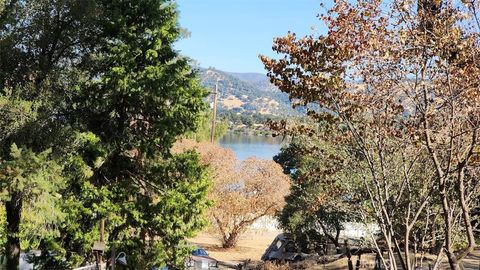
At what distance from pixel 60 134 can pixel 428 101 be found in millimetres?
8852

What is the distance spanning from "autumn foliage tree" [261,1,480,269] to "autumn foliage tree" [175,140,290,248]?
20.0m

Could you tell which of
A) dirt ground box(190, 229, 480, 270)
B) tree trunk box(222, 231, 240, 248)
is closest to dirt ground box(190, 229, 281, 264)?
dirt ground box(190, 229, 480, 270)

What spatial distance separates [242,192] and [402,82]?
22.5m

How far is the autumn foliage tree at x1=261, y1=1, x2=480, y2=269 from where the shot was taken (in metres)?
5.16

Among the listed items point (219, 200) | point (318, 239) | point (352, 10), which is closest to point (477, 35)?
point (352, 10)

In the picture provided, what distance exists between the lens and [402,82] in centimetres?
560

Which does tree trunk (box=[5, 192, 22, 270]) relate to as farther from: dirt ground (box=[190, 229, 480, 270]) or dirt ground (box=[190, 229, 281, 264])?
dirt ground (box=[190, 229, 281, 264])

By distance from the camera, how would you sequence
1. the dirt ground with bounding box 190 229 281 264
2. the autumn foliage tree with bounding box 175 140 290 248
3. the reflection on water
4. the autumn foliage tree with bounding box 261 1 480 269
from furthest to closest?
the reflection on water
the autumn foliage tree with bounding box 175 140 290 248
the dirt ground with bounding box 190 229 281 264
the autumn foliage tree with bounding box 261 1 480 269

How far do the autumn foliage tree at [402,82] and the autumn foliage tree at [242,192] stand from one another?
20038mm

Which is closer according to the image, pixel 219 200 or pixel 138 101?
pixel 138 101

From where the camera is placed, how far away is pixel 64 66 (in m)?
12.3

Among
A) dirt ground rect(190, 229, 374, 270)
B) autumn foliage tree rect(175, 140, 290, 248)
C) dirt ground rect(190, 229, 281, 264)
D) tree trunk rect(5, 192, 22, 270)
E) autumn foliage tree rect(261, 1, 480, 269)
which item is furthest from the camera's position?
autumn foliage tree rect(175, 140, 290, 248)

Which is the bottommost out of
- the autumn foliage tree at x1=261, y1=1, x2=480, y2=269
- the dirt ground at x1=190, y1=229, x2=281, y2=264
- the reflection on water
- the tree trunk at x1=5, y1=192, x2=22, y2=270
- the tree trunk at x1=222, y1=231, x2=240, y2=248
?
the dirt ground at x1=190, y1=229, x2=281, y2=264

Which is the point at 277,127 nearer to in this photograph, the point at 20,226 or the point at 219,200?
the point at 20,226
